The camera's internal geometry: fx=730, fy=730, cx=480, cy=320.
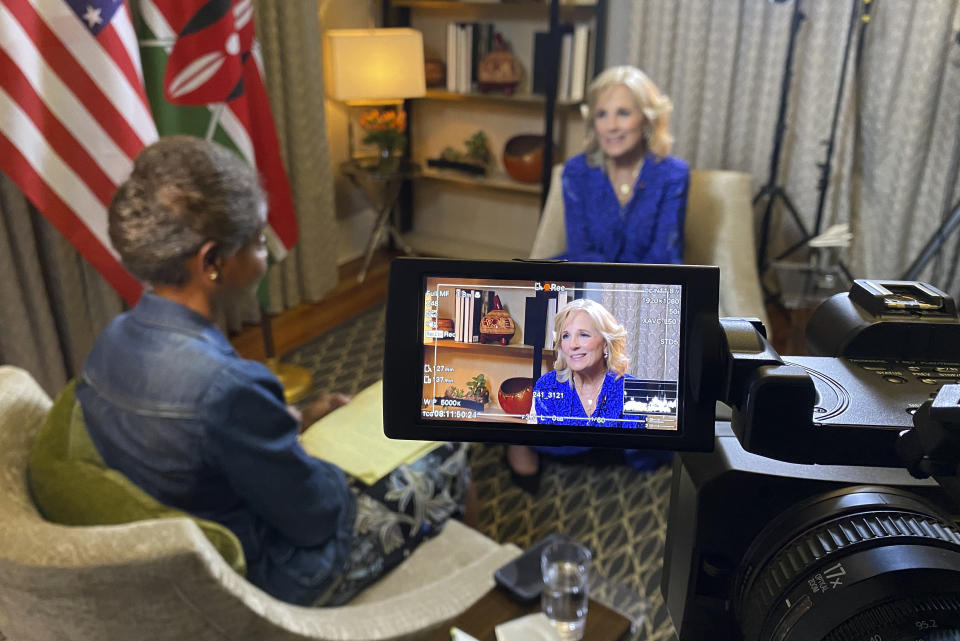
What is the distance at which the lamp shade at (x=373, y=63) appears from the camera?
312 centimetres

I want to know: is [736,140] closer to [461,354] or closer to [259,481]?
[259,481]

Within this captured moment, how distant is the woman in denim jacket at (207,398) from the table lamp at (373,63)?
193 cm

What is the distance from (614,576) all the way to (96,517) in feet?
4.11

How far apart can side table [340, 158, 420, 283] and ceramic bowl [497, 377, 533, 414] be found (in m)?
3.13

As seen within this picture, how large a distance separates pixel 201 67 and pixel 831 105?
2.34m

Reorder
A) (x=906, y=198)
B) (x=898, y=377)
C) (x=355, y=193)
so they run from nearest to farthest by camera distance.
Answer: (x=898, y=377)
(x=906, y=198)
(x=355, y=193)

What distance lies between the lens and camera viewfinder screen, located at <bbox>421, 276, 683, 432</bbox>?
1.76 ft

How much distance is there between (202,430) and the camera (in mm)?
1085

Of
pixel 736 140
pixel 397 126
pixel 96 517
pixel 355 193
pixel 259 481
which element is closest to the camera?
pixel 96 517

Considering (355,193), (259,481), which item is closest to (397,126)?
(355,193)

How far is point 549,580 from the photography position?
46.2 inches

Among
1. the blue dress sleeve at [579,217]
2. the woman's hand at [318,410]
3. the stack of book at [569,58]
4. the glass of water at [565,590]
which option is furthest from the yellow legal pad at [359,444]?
the stack of book at [569,58]

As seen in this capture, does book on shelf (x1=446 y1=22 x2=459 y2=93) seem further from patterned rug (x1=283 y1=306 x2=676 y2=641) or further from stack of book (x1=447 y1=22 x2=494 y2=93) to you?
patterned rug (x1=283 y1=306 x2=676 y2=641)

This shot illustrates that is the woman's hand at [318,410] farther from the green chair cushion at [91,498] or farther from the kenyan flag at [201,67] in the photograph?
the kenyan flag at [201,67]
